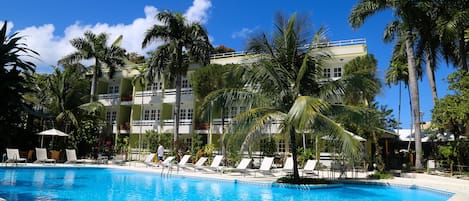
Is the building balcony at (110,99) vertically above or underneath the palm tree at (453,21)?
underneath

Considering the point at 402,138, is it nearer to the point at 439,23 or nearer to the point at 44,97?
the point at 439,23

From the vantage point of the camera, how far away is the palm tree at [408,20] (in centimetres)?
1902

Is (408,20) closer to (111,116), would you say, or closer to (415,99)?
(415,99)

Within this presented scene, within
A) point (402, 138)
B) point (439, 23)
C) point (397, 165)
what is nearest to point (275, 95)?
point (439, 23)

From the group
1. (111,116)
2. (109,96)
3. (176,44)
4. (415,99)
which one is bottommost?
(111,116)

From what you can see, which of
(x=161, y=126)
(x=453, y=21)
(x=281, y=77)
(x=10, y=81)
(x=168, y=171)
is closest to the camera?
(x=10, y=81)

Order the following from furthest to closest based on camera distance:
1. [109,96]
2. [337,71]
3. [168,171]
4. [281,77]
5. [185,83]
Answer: [109,96], [185,83], [337,71], [168,171], [281,77]

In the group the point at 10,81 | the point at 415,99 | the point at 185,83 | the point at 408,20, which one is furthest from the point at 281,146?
the point at 10,81

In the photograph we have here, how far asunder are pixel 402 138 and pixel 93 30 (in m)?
26.0

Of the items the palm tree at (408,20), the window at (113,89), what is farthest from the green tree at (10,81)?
the window at (113,89)

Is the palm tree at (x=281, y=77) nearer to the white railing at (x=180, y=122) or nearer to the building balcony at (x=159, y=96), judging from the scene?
the white railing at (x=180, y=122)

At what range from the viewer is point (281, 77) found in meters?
14.3

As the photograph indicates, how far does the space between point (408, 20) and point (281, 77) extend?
9981 mm

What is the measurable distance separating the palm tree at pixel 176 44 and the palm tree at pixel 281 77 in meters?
12.0
